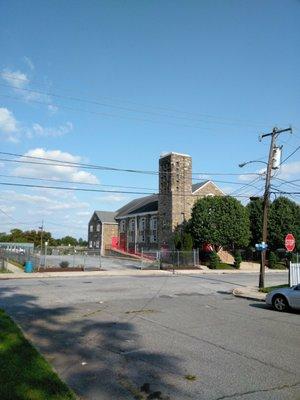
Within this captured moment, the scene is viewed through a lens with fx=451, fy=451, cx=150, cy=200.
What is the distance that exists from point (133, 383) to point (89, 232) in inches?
2926

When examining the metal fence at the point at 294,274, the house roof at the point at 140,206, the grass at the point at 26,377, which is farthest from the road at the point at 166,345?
the house roof at the point at 140,206

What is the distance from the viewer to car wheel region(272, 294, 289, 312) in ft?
53.1

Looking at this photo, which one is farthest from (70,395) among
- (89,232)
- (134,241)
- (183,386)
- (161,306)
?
(89,232)

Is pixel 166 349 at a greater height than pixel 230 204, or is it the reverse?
pixel 230 204

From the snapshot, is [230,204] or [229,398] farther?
[230,204]

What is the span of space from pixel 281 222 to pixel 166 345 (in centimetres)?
4618

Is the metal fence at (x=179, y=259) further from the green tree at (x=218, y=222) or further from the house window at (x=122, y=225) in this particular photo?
the house window at (x=122, y=225)

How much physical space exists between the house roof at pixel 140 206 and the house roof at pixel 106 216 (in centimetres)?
100

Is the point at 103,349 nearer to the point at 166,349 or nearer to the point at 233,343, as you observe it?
the point at 166,349

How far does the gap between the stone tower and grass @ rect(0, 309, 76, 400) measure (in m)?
46.2

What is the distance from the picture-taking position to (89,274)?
34.1m

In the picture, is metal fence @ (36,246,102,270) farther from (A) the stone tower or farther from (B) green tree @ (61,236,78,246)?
(B) green tree @ (61,236,78,246)

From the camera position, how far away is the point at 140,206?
69000 mm

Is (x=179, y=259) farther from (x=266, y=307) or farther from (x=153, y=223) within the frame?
(x=266, y=307)
